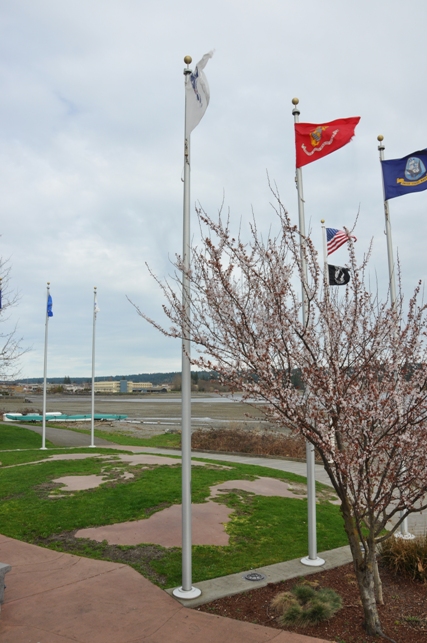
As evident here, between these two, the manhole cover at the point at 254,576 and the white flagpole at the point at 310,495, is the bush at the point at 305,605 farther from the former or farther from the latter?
the white flagpole at the point at 310,495

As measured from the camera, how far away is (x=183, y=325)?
5742mm

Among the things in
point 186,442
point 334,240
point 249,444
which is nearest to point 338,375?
point 186,442

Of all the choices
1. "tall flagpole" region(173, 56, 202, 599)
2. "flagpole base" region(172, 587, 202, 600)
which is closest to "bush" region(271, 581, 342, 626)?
"flagpole base" region(172, 587, 202, 600)

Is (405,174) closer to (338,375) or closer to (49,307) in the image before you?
(338,375)

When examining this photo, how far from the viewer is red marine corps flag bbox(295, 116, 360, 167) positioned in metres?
7.21

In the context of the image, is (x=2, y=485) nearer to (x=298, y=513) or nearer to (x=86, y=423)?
(x=298, y=513)

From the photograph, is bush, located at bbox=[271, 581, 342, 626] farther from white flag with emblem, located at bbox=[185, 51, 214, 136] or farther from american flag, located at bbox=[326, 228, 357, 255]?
white flag with emblem, located at bbox=[185, 51, 214, 136]

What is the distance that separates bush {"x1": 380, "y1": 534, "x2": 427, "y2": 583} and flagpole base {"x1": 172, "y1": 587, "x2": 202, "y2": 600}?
274cm

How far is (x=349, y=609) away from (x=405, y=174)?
6483 mm

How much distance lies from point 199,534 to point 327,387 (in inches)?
181

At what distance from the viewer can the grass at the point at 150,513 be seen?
7.17 m

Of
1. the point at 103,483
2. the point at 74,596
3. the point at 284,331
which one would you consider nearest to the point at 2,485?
the point at 103,483

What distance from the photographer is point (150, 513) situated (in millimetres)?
9227

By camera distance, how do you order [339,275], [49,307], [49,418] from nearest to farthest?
1. [339,275]
2. [49,307]
3. [49,418]
